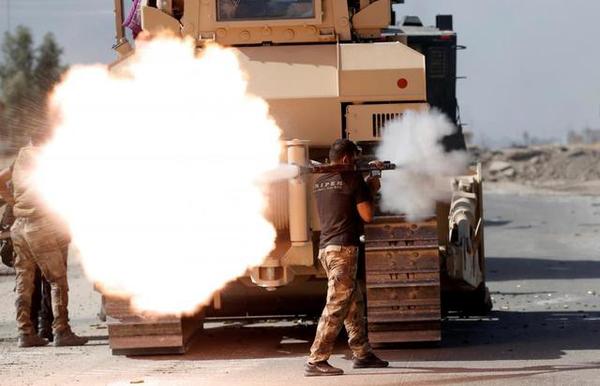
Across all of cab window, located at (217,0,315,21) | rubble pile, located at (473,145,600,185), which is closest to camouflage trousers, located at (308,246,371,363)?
cab window, located at (217,0,315,21)

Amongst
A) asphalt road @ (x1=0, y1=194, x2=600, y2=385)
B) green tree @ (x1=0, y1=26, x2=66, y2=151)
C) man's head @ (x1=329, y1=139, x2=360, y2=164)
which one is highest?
green tree @ (x1=0, y1=26, x2=66, y2=151)

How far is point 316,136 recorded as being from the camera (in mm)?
13758

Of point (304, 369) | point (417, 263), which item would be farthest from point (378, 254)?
point (304, 369)

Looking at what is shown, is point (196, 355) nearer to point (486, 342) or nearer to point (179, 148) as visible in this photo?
point (179, 148)

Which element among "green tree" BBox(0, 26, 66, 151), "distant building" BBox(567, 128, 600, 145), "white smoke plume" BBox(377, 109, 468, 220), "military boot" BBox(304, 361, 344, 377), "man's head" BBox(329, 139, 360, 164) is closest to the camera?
"military boot" BBox(304, 361, 344, 377)

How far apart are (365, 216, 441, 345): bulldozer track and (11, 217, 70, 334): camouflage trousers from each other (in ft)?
11.3

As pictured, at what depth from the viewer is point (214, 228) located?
13.6 m

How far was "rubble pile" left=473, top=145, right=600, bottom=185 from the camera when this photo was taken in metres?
66.5

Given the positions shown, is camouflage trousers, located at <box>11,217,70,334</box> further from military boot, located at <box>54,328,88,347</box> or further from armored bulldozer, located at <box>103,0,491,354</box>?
armored bulldozer, located at <box>103,0,491,354</box>

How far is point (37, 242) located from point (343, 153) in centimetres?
396

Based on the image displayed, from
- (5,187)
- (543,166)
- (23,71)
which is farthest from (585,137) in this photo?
(5,187)

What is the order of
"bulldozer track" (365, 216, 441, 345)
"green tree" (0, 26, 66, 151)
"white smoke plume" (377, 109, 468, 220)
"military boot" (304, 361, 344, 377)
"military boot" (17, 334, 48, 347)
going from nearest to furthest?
"military boot" (304, 361, 344, 377) → "bulldozer track" (365, 216, 441, 345) → "white smoke plume" (377, 109, 468, 220) → "military boot" (17, 334, 48, 347) → "green tree" (0, 26, 66, 151)

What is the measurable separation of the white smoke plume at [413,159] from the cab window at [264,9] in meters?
1.58

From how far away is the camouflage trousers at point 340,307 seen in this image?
11.8 m
